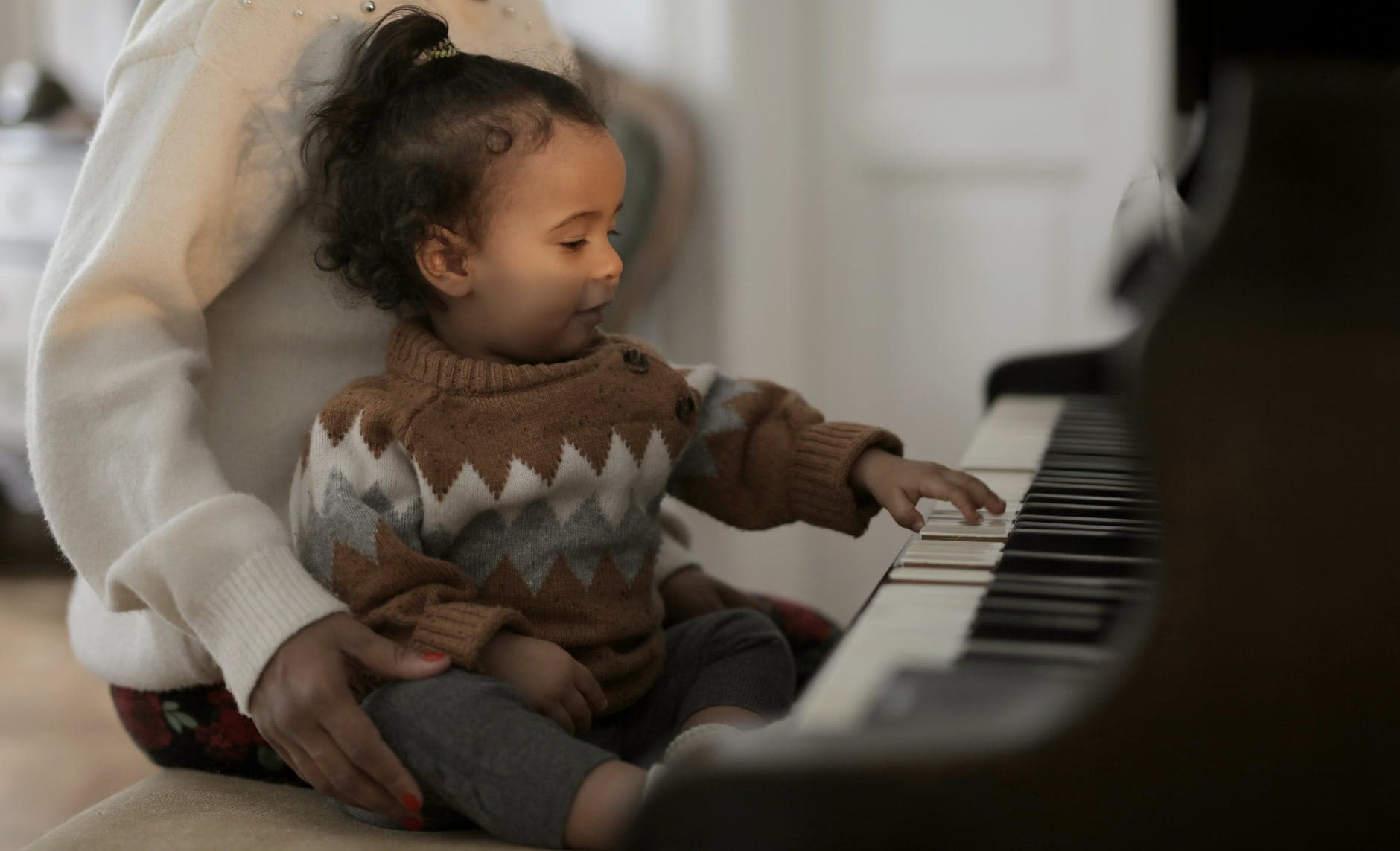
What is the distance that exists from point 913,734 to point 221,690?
0.75m

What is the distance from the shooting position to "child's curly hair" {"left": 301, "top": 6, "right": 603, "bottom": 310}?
109cm

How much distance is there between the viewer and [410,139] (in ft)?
3.63

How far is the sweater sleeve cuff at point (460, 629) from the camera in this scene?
2.99ft

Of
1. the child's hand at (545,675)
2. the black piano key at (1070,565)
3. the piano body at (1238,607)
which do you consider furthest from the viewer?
the child's hand at (545,675)

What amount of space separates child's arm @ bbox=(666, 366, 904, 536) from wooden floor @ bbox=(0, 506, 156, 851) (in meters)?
1.29

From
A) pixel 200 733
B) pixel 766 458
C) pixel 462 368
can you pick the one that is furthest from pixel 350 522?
pixel 766 458

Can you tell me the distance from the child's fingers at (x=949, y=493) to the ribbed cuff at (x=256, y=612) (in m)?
0.41

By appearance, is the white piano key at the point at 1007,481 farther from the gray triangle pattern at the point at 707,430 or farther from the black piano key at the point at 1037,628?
the black piano key at the point at 1037,628

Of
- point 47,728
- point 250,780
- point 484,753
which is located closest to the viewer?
point 484,753

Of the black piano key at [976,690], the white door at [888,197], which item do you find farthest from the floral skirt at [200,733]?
the white door at [888,197]

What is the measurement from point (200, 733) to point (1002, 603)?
0.69 m

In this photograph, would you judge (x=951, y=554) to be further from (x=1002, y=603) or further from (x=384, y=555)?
(x=384, y=555)

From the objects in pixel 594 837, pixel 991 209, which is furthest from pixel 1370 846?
pixel 991 209

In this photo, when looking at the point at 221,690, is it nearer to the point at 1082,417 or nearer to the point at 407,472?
the point at 407,472
